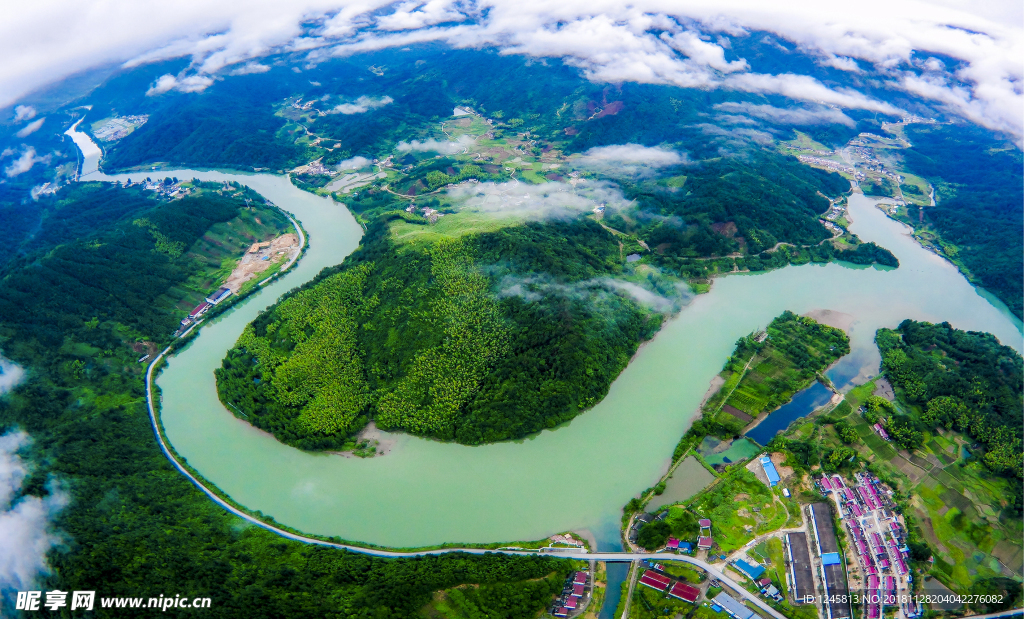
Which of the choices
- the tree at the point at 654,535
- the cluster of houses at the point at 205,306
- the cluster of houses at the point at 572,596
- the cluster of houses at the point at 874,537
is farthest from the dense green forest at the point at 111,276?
the cluster of houses at the point at 874,537

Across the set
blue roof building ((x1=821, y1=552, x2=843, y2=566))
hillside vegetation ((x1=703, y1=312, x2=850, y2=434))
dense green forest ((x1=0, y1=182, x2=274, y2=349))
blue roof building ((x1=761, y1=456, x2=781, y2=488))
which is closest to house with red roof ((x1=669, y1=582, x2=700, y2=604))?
blue roof building ((x1=821, y1=552, x2=843, y2=566))

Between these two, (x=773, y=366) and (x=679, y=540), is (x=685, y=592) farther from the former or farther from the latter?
(x=773, y=366)

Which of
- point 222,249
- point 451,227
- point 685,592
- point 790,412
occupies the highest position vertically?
point 451,227

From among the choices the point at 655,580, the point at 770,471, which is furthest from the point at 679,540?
the point at 770,471

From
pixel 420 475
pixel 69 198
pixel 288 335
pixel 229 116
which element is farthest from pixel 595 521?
pixel 229 116

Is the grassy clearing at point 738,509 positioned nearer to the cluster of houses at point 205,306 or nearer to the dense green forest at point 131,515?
the dense green forest at point 131,515

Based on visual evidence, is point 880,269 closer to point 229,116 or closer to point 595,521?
point 595,521
